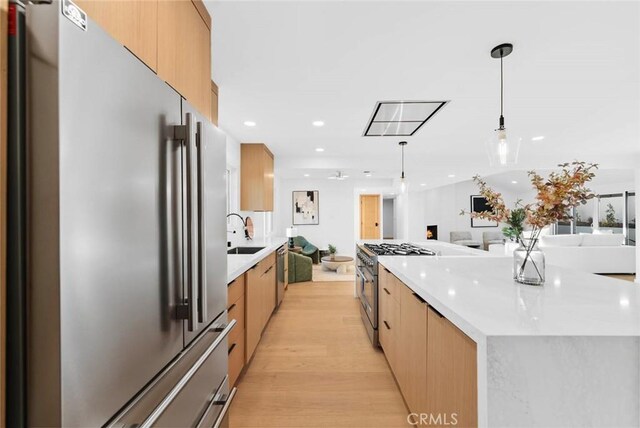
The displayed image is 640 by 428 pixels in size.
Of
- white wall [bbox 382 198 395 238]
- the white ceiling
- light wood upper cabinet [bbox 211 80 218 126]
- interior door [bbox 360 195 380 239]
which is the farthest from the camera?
white wall [bbox 382 198 395 238]

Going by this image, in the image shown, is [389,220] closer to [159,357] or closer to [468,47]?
[468,47]

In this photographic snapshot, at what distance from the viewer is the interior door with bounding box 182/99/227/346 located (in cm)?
95

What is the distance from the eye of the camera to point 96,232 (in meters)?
0.62

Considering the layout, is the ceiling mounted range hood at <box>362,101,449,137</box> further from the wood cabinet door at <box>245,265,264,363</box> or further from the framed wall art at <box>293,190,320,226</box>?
the framed wall art at <box>293,190,320,226</box>

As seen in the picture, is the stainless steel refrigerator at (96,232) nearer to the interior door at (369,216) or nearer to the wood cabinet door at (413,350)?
the wood cabinet door at (413,350)

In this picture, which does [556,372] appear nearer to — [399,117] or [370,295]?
[370,295]

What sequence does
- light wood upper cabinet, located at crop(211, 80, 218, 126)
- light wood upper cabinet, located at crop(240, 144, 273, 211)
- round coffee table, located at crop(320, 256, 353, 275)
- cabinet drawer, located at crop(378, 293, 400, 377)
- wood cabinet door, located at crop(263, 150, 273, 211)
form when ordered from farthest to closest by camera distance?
round coffee table, located at crop(320, 256, 353, 275) < wood cabinet door, located at crop(263, 150, 273, 211) < light wood upper cabinet, located at crop(240, 144, 273, 211) < light wood upper cabinet, located at crop(211, 80, 218, 126) < cabinet drawer, located at crop(378, 293, 400, 377)

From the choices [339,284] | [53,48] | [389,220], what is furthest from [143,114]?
[389,220]

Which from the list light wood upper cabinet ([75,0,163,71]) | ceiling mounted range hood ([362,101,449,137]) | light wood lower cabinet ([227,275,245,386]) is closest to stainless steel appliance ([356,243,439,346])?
light wood lower cabinet ([227,275,245,386])

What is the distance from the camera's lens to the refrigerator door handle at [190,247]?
90 cm

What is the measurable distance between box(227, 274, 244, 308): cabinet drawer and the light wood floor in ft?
2.31

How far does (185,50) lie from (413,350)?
6.33ft

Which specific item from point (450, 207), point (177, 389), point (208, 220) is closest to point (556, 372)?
point (177, 389)

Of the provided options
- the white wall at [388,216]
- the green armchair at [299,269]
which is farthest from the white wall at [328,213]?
the white wall at [388,216]
